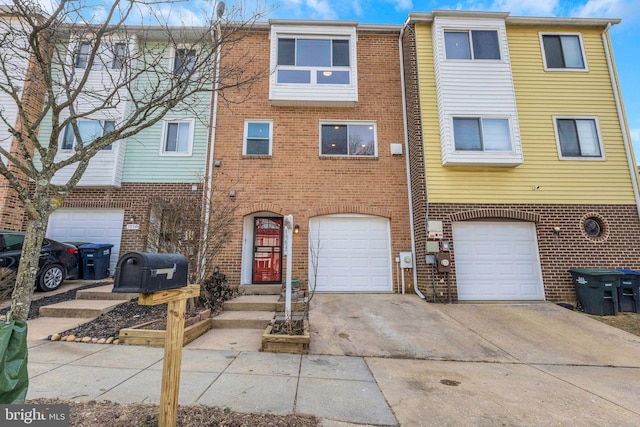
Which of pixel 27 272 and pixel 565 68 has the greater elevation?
pixel 565 68

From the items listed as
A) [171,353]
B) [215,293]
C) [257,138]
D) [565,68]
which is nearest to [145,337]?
[215,293]

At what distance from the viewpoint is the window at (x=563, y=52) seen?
29.6 feet

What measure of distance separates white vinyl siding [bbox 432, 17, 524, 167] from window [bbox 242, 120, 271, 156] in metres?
5.31

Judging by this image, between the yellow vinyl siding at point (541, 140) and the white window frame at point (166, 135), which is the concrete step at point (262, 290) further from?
the yellow vinyl siding at point (541, 140)

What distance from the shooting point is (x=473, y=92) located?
8.45 meters

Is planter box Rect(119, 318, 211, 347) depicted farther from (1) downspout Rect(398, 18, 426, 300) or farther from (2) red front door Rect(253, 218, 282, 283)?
(1) downspout Rect(398, 18, 426, 300)

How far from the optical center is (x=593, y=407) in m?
3.04

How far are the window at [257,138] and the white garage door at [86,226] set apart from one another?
4.50 meters

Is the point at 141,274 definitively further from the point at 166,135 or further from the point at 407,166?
the point at 166,135

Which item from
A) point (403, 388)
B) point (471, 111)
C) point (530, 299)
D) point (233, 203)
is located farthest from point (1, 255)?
point (530, 299)

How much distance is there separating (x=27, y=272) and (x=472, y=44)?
11278 mm

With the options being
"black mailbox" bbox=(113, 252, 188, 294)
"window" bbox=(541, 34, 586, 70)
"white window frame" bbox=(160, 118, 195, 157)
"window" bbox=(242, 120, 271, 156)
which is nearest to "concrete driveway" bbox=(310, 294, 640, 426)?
"black mailbox" bbox=(113, 252, 188, 294)

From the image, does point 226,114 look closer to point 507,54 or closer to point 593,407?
point 507,54

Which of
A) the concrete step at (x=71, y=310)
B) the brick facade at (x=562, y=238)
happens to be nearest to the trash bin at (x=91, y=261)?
the concrete step at (x=71, y=310)
